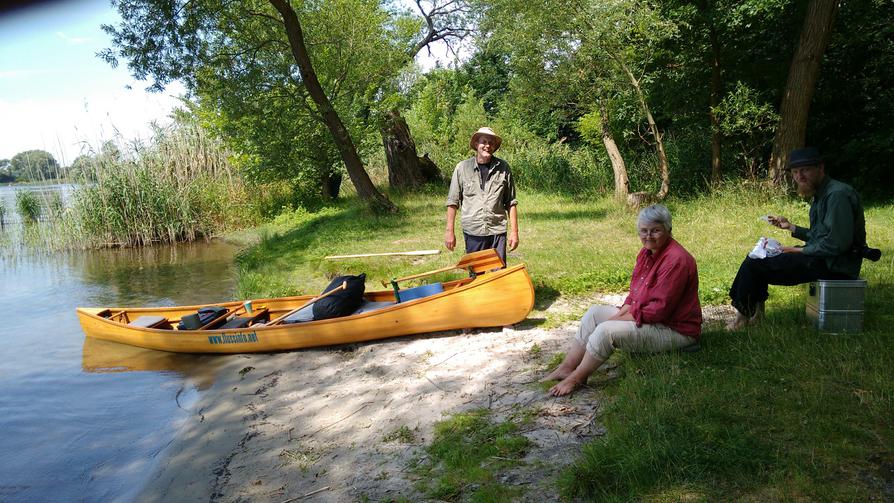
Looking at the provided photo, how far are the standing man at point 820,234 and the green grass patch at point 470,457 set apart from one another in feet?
8.82

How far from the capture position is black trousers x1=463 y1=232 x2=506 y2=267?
25.2ft

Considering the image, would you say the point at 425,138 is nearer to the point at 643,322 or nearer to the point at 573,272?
the point at 573,272

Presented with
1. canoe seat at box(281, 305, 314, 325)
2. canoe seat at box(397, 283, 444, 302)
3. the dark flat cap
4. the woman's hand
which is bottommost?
canoe seat at box(281, 305, 314, 325)

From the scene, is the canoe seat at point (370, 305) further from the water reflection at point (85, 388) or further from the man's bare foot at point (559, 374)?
the man's bare foot at point (559, 374)

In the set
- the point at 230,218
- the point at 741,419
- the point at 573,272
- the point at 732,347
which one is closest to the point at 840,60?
the point at 573,272

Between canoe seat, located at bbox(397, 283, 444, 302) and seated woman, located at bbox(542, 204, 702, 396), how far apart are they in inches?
125

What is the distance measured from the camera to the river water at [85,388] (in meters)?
5.71

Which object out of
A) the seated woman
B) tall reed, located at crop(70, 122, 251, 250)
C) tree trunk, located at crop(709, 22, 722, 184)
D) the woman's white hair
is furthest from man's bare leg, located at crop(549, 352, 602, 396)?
tall reed, located at crop(70, 122, 251, 250)

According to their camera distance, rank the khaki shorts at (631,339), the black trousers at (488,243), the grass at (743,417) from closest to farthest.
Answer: the grass at (743,417), the khaki shorts at (631,339), the black trousers at (488,243)

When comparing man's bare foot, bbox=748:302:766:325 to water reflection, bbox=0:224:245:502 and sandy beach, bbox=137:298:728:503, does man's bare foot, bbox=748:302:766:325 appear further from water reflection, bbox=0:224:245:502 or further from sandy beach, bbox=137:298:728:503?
water reflection, bbox=0:224:245:502

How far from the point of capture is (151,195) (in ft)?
57.6

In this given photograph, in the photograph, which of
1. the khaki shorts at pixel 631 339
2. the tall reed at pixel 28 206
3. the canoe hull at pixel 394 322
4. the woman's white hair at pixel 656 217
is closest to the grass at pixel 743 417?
the khaki shorts at pixel 631 339

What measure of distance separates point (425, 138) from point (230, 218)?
47.2 ft

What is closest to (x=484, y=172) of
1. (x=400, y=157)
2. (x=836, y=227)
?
(x=836, y=227)
